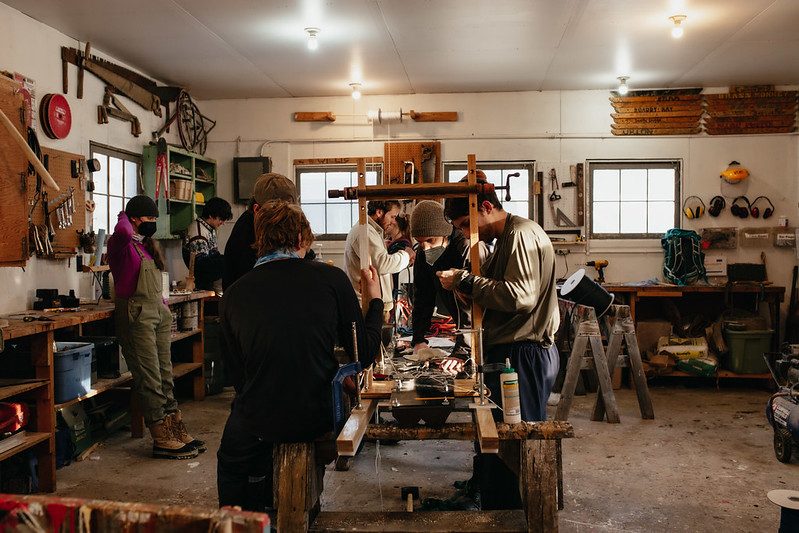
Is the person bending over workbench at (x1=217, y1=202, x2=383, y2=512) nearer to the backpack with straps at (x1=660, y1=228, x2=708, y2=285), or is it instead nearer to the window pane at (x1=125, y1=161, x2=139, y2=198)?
the window pane at (x1=125, y1=161, x2=139, y2=198)

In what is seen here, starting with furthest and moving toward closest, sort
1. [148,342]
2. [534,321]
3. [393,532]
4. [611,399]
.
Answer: [611,399] < [148,342] < [534,321] < [393,532]

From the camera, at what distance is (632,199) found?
691 cm

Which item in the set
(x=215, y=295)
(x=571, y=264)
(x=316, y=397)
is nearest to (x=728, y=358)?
(x=571, y=264)

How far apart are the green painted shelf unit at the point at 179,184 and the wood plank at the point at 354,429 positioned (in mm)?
4297

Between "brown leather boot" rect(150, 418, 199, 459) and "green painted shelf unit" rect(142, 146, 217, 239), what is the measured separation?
238 cm

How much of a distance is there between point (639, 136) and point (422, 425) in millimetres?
5604

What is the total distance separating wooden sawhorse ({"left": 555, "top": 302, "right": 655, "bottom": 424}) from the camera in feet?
16.0

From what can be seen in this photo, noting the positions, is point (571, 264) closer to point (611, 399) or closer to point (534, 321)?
point (611, 399)

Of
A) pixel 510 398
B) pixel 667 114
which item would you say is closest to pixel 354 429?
pixel 510 398

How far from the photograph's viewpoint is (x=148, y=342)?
4.07 m

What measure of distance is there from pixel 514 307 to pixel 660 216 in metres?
5.00

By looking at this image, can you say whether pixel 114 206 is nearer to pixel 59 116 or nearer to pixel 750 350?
pixel 59 116

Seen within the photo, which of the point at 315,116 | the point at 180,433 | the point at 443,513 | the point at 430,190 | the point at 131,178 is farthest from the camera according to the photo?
the point at 315,116

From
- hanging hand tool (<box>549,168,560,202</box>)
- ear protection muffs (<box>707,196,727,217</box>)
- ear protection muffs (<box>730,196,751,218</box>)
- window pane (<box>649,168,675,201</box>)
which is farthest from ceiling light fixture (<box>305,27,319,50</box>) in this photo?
ear protection muffs (<box>730,196,751,218</box>)
